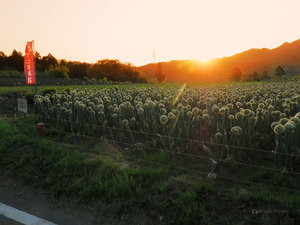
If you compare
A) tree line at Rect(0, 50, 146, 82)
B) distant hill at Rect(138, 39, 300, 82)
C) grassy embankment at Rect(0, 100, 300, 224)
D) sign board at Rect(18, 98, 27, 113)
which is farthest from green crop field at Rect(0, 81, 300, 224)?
distant hill at Rect(138, 39, 300, 82)

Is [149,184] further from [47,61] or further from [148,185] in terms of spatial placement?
[47,61]

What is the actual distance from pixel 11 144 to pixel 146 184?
14.3 ft

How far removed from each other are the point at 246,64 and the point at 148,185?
184193 millimetres

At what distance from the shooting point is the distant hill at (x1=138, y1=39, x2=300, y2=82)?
15362 centimetres

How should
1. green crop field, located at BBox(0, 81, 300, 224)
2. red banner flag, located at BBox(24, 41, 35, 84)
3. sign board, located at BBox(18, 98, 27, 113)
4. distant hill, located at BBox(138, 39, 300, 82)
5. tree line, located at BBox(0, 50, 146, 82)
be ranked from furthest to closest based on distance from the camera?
distant hill, located at BBox(138, 39, 300, 82) → tree line, located at BBox(0, 50, 146, 82) → red banner flag, located at BBox(24, 41, 35, 84) → sign board, located at BBox(18, 98, 27, 113) → green crop field, located at BBox(0, 81, 300, 224)

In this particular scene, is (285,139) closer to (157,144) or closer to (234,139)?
(234,139)

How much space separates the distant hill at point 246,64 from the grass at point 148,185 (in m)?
144

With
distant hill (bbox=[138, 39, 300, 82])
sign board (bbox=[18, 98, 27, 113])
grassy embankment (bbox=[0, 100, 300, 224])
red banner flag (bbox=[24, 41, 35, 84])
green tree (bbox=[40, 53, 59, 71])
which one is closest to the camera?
grassy embankment (bbox=[0, 100, 300, 224])

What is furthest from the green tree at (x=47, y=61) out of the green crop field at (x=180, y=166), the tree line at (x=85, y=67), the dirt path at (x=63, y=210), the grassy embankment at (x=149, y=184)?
the dirt path at (x=63, y=210)

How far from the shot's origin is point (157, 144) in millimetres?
5734

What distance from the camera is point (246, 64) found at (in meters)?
171

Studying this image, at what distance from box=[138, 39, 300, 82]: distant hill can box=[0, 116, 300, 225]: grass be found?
472 ft

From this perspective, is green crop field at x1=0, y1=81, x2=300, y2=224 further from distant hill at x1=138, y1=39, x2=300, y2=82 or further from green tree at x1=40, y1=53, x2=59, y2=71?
distant hill at x1=138, y1=39, x2=300, y2=82

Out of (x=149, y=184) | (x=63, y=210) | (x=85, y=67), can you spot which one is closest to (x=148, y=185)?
(x=149, y=184)
